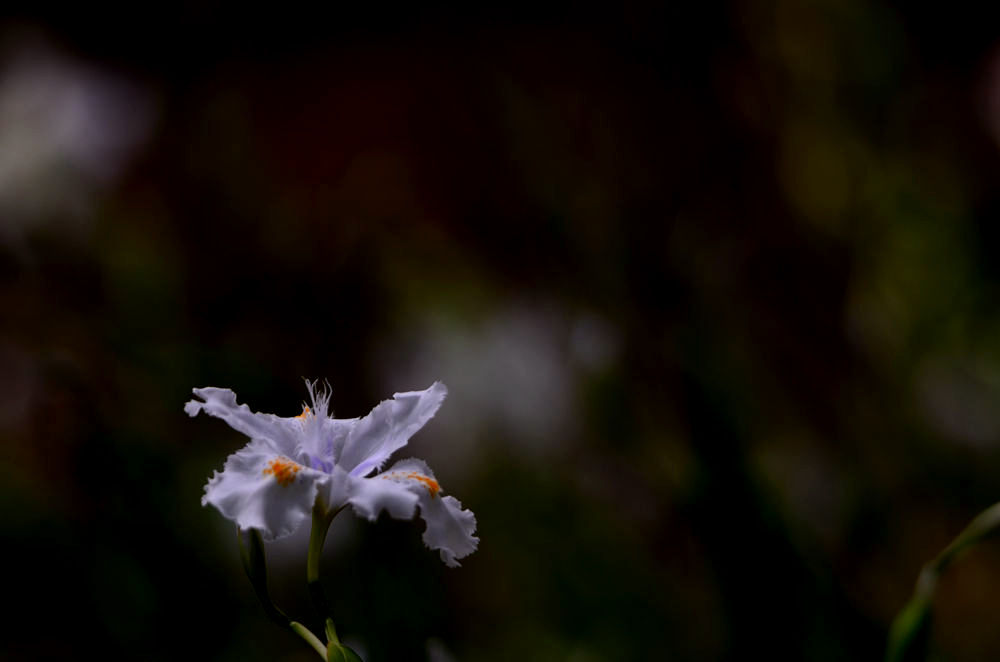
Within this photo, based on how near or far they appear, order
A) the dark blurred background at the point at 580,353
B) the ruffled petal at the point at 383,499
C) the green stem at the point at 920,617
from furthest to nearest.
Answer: the dark blurred background at the point at 580,353, the green stem at the point at 920,617, the ruffled petal at the point at 383,499

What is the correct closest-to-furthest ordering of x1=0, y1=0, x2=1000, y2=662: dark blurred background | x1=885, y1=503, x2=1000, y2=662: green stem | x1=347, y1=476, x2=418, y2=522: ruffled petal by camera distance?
x1=347, y1=476, x2=418, y2=522: ruffled petal → x1=885, y1=503, x2=1000, y2=662: green stem → x1=0, y1=0, x2=1000, y2=662: dark blurred background

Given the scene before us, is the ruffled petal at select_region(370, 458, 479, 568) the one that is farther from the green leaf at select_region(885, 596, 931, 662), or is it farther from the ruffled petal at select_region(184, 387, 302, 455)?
the green leaf at select_region(885, 596, 931, 662)

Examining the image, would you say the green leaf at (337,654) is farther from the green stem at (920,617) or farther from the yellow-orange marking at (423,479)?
the green stem at (920,617)

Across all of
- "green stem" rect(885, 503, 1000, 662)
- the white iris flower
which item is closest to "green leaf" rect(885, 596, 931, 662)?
"green stem" rect(885, 503, 1000, 662)

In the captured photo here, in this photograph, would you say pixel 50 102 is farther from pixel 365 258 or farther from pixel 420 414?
pixel 420 414

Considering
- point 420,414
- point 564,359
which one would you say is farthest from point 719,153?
point 420,414

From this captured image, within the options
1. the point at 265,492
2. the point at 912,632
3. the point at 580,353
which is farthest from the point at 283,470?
the point at 580,353

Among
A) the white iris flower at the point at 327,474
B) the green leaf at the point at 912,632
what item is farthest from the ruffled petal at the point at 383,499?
the green leaf at the point at 912,632
